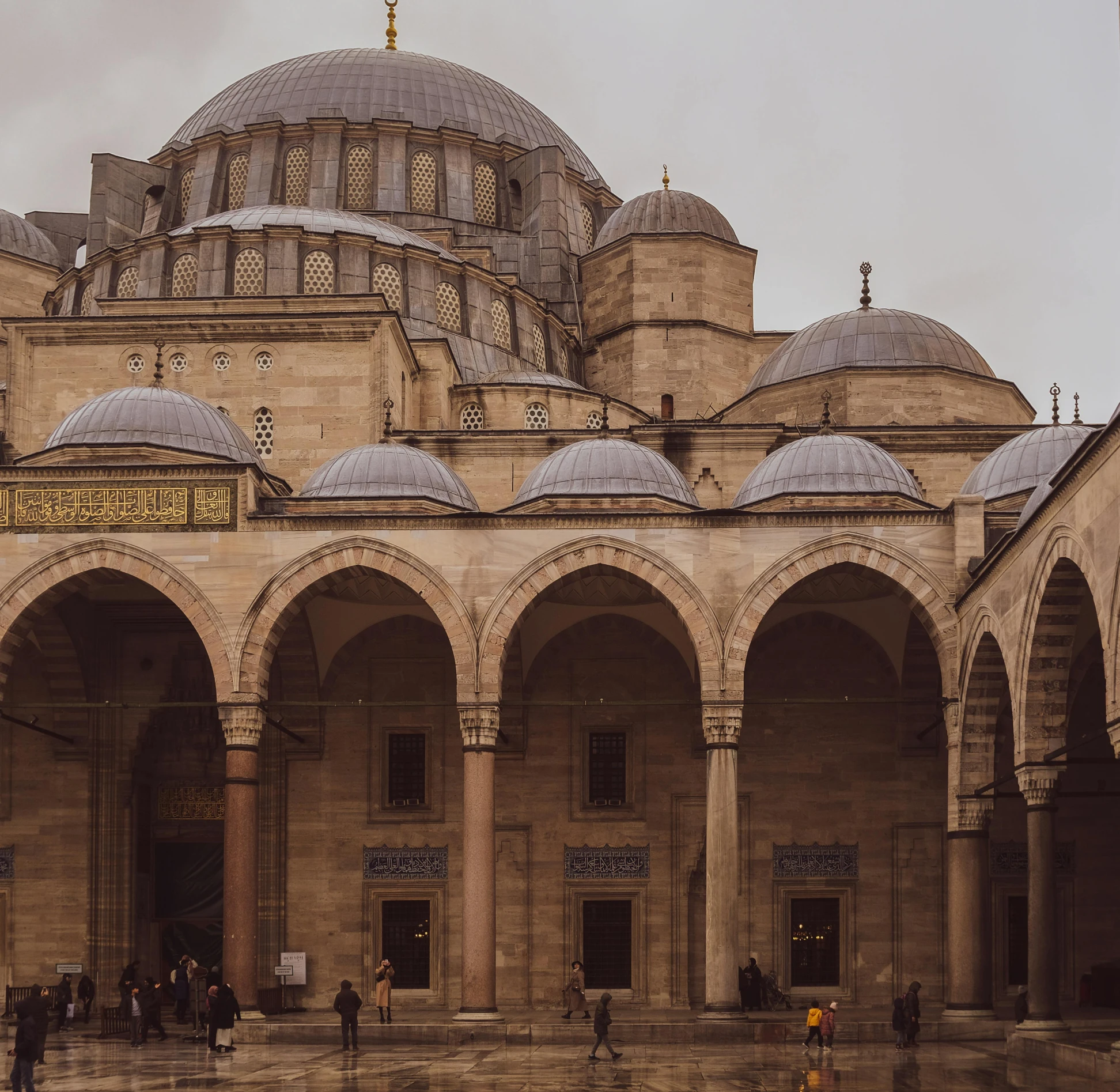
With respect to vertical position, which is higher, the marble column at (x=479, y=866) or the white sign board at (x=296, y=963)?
the marble column at (x=479, y=866)

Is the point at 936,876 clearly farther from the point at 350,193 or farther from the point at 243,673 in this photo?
the point at 350,193

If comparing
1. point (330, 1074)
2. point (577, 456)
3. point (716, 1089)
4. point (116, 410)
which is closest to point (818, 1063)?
point (716, 1089)

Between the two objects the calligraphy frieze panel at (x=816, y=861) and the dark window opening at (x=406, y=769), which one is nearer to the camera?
the calligraphy frieze panel at (x=816, y=861)

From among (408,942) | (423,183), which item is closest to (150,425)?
(408,942)

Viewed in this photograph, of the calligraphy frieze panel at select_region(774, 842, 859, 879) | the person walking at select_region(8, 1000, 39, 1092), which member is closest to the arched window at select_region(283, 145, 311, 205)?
the calligraphy frieze panel at select_region(774, 842, 859, 879)

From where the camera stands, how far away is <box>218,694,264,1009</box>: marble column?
19.4 meters

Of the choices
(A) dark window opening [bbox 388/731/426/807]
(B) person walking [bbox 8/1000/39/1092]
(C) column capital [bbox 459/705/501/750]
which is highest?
(C) column capital [bbox 459/705/501/750]

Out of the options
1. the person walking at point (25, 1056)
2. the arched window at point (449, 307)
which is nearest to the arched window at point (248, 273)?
the arched window at point (449, 307)

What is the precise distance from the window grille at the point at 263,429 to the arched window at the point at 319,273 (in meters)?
3.12

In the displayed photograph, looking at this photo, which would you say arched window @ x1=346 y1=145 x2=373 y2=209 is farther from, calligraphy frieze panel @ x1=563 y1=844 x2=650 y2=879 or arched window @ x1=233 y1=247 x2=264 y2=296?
calligraphy frieze panel @ x1=563 y1=844 x2=650 y2=879

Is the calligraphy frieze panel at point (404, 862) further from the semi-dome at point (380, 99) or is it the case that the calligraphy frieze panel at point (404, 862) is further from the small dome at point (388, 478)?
the semi-dome at point (380, 99)

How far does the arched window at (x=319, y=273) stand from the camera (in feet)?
88.0

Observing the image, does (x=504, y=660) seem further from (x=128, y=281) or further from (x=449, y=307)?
(x=128, y=281)

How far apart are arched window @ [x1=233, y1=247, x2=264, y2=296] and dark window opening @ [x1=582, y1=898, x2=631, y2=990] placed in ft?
33.0
